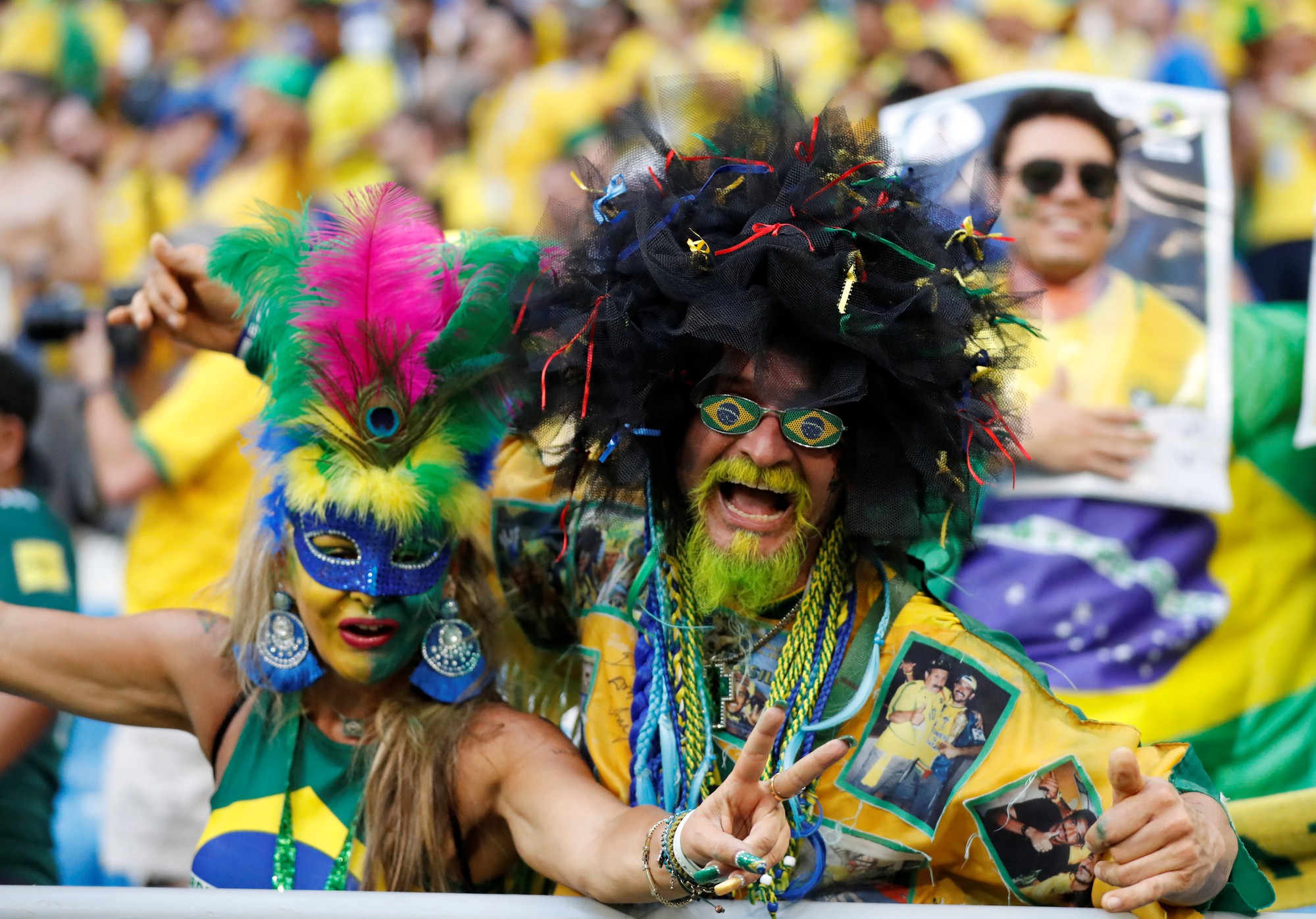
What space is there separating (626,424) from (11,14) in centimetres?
550

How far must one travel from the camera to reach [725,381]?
1.96m

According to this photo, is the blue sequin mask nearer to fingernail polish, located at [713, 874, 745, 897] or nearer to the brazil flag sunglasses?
the brazil flag sunglasses

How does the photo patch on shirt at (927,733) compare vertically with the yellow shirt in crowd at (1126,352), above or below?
below

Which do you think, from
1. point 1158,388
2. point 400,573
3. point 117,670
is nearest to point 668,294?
point 400,573

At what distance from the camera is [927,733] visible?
1.98 meters

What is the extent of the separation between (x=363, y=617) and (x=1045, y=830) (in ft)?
3.53

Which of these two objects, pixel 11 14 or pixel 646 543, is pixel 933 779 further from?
pixel 11 14

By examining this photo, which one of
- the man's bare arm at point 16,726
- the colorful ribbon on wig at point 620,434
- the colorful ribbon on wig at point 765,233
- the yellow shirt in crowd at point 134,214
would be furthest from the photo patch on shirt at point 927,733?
the yellow shirt in crowd at point 134,214

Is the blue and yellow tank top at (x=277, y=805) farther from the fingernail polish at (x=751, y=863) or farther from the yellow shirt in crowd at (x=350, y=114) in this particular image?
the yellow shirt in crowd at (x=350, y=114)

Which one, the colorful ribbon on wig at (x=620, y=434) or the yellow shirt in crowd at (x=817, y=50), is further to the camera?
the yellow shirt in crowd at (x=817, y=50)

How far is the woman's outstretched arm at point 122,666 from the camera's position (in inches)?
84.4

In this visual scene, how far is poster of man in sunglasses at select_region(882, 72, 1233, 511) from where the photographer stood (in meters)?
3.13

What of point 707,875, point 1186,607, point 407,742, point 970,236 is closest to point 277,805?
point 407,742

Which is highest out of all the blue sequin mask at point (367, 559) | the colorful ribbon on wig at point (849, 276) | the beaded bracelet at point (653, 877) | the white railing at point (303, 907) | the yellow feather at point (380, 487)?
the colorful ribbon on wig at point (849, 276)
